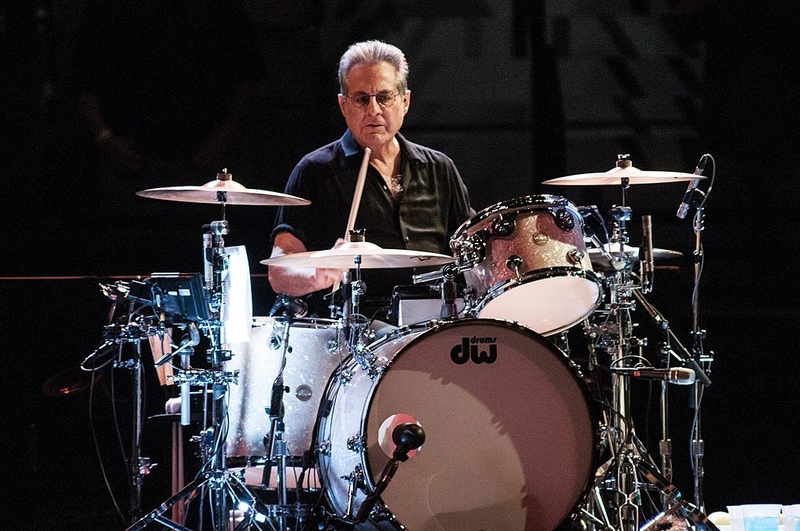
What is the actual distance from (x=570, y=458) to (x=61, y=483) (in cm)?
255

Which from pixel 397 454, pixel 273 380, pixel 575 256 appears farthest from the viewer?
pixel 273 380

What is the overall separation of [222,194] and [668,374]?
168cm

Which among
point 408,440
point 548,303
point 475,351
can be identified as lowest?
point 408,440

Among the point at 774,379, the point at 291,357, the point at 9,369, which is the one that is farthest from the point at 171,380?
the point at 774,379

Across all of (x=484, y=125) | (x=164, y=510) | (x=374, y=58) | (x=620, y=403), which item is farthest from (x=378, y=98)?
(x=164, y=510)

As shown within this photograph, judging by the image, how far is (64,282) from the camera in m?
4.12

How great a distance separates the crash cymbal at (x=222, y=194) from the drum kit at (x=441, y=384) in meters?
0.01

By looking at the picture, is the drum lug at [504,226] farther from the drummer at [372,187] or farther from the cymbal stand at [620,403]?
the drummer at [372,187]

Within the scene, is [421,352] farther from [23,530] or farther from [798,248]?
[798,248]

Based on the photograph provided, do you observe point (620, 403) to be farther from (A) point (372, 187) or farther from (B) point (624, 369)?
(A) point (372, 187)

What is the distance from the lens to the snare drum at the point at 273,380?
11.4 feet

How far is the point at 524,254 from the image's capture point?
10.1ft

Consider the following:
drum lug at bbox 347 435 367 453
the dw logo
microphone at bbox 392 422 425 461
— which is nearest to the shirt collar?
the dw logo

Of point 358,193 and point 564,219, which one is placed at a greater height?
point 358,193
